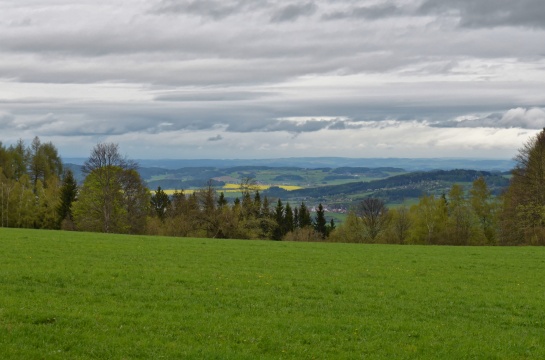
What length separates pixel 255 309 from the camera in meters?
18.0

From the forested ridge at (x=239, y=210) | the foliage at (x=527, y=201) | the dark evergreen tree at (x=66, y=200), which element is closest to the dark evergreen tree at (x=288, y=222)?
the forested ridge at (x=239, y=210)

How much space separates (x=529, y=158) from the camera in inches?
2751

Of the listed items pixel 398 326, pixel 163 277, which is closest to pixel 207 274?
pixel 163 277

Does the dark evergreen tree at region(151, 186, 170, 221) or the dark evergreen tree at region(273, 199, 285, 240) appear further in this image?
the dark evergreen tree at region(151, 186, 170, 221)

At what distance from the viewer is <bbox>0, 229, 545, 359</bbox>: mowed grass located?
13.7 meters

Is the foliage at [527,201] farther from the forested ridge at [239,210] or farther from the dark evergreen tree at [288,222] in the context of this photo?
the dark evergreen tree at [288,222]

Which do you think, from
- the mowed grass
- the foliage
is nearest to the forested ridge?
the foliage

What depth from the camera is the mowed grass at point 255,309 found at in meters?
13.7

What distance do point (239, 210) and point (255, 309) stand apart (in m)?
61.4

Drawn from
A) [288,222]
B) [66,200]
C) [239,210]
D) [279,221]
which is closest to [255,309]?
[239,210]

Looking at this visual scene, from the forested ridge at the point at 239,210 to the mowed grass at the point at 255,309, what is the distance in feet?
138

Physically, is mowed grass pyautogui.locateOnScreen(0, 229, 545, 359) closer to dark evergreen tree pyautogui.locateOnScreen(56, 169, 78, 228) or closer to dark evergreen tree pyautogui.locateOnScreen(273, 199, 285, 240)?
dark evergreen tree pyautogui.locateOnScreen(56, 169, 78, 228)

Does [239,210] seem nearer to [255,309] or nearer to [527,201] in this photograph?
[527,201]

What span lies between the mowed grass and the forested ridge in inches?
1661
